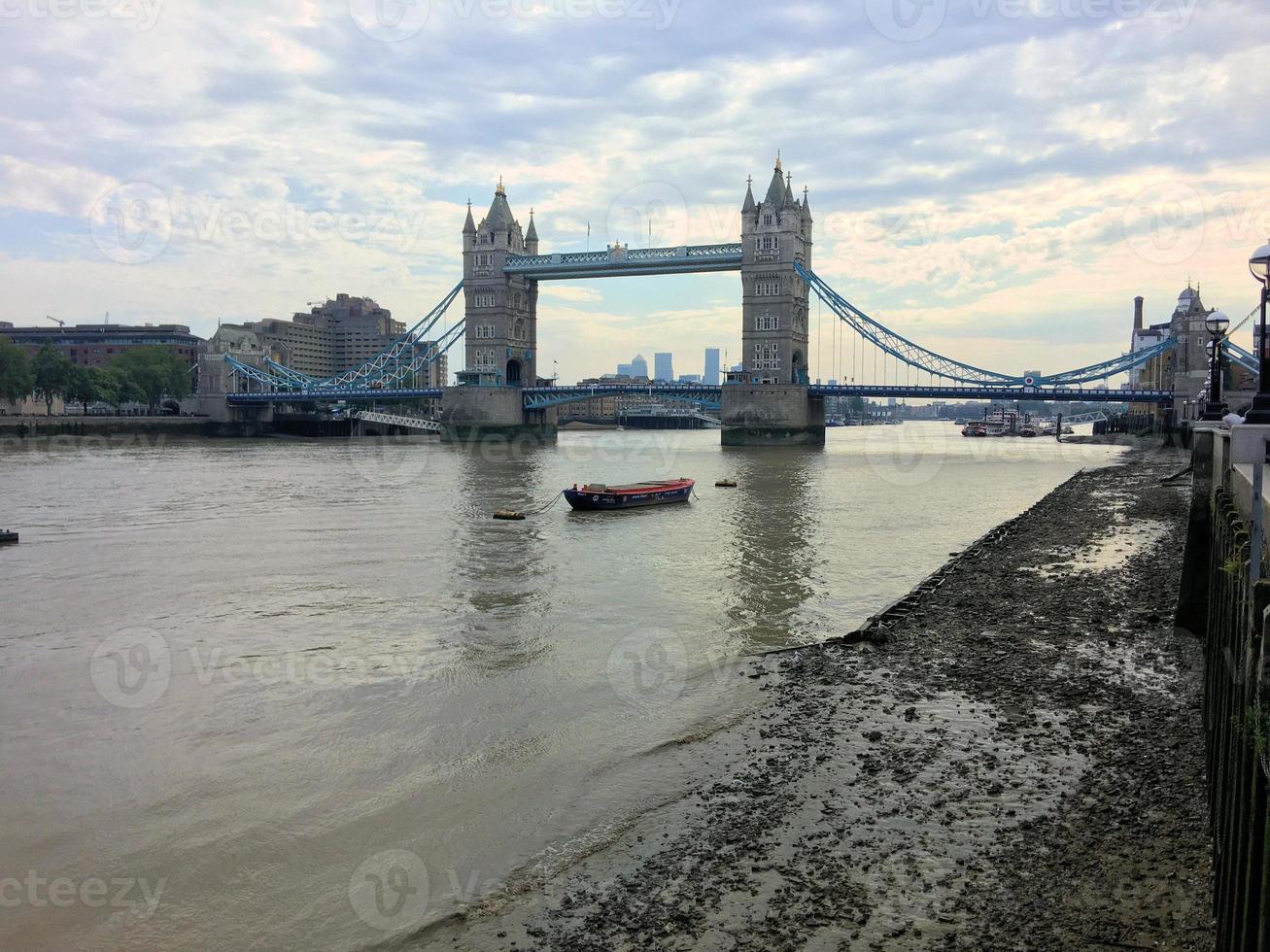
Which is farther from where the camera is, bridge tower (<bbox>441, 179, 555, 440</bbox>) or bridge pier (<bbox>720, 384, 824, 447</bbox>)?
bridge tower (<bbox>441, 179, 555, 440</bbox>)

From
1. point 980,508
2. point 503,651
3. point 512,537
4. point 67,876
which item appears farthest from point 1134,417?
point 67,876

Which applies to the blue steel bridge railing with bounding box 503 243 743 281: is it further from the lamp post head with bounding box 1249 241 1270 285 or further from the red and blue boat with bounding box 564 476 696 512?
the lamp post head with bounding box 1249 241 1270 285

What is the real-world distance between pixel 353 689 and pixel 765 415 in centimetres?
6677

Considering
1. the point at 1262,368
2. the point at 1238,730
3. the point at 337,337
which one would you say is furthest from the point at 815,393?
the point at 337,337

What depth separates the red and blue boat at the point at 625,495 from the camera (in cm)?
3039

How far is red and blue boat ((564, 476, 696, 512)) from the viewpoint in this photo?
30.4 m

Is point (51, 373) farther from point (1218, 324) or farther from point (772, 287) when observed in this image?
point (1218, 324)

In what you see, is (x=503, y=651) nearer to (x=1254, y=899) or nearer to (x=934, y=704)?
(x=934, y=704)

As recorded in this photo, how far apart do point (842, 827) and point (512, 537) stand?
18268 millimetres

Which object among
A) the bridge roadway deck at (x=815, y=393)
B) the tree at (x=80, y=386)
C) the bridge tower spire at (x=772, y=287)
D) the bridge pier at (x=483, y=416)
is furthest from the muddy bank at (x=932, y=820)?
the tree at (x=80, y=386)

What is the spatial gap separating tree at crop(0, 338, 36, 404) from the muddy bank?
78531 mm

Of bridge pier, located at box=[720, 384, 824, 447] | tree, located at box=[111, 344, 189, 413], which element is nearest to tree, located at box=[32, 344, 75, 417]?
tree, located at box=[111, 344, 189, 413]

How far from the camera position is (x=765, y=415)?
76.6 metres

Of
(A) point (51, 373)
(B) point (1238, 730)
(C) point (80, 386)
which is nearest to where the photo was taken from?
(B) point (1238, 730)
